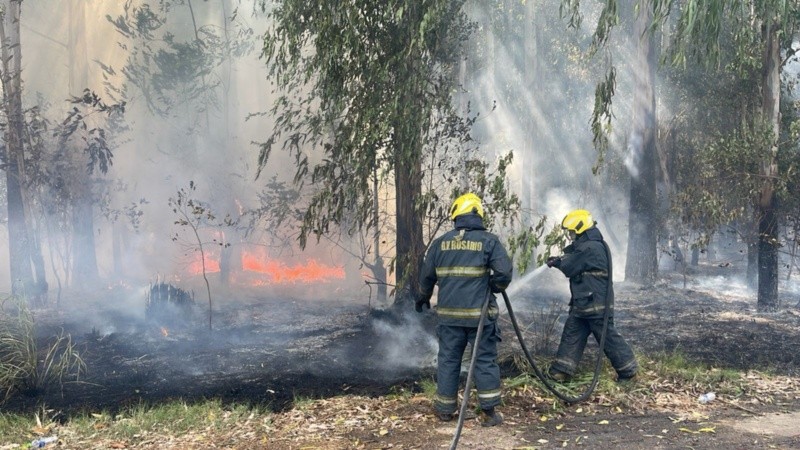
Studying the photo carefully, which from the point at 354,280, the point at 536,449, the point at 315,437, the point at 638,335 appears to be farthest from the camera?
the point at 354,280

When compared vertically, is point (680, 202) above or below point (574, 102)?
below

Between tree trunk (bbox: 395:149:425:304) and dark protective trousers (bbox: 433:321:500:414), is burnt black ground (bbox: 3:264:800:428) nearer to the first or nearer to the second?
tree trunk (bbox: 395:149:425:304)

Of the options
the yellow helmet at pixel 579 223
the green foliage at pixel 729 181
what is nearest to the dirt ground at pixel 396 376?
the yellow helmet at pixel 579 223

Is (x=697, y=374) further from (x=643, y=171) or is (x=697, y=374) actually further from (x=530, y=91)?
(x=530, y=91)

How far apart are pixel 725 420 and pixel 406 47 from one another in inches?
224

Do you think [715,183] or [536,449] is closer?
[536,449]

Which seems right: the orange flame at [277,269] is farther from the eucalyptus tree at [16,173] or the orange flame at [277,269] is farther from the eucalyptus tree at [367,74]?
the eucalyptus tree at [367,74]

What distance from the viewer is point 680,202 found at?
45.9 feet

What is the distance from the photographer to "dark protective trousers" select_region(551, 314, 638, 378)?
277 inches

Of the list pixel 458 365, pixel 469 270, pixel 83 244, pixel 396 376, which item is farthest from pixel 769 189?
pixel 83 244

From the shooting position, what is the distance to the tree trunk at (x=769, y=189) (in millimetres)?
11727

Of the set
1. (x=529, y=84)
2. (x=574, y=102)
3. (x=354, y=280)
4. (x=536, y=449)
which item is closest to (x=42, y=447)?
(x=536, y=449)

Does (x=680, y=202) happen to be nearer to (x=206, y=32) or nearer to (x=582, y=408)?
(x=582, y=408)

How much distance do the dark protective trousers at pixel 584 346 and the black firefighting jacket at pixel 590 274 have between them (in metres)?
0.15
